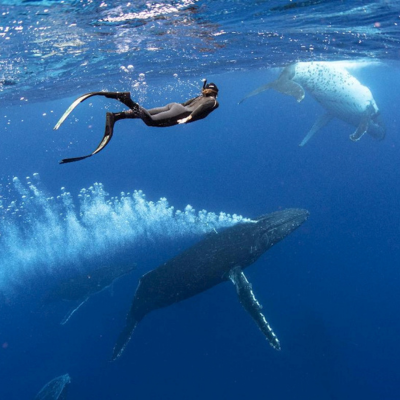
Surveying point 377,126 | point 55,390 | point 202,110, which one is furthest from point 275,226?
point 377,126

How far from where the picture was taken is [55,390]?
47.8 feet

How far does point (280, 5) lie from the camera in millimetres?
13359

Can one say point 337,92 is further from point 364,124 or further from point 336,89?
point 364,124

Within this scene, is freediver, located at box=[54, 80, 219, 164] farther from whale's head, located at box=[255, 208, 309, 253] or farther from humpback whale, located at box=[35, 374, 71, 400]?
humpback whale, located at box=[35, 374, 71, 400]

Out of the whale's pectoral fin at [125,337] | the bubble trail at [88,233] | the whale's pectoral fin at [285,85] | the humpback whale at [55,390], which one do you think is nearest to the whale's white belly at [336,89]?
the whale's pectoral fin at [285,85]

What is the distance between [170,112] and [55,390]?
15.5m

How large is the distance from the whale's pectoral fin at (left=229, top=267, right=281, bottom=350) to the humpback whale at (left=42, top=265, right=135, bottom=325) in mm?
7638

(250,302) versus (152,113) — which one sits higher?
(152,113)

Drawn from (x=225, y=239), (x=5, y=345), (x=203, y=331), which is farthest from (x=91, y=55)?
(x=5, y=345)

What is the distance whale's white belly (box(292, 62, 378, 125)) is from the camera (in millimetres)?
21078

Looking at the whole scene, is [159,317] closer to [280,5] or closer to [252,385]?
[252,385]

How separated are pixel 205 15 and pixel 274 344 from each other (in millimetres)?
12775

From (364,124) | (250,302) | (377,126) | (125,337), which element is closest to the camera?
(250,302)

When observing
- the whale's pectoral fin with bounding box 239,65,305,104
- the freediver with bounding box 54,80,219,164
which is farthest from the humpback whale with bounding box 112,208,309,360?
the whale's pectoral fin with bounding box 239,65,305,104
